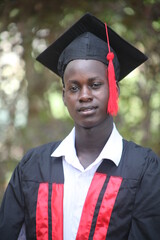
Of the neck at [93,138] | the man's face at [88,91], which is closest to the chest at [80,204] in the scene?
the neck at [93,138]

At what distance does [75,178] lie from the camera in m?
2.30

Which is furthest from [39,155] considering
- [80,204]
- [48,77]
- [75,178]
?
[48,77]

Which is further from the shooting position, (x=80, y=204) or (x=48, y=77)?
(x=48, y=77)

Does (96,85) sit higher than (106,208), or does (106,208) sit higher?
(96,85)

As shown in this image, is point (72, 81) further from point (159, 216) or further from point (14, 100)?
point (14, 100)

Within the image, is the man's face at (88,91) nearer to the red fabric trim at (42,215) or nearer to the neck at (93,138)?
the neck at (93,138)

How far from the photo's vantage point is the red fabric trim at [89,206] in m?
2.16

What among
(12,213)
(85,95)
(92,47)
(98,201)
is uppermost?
(92,47)

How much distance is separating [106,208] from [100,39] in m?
1.00

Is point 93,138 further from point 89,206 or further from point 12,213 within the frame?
point 12,213

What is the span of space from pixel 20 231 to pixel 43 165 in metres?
0.43

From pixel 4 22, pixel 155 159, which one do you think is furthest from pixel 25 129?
pixel 155 159

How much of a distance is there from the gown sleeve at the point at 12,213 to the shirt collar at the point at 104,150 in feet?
1.04

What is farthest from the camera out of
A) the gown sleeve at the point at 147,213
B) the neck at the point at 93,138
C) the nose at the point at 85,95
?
the neck at the point at 93,138
